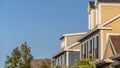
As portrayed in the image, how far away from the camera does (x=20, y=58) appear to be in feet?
269

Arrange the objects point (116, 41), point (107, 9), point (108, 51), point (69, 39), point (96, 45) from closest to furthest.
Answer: point (116, 41)
point (108, 51)
point (96, 45)
point (107, 9)
point (69, 39)

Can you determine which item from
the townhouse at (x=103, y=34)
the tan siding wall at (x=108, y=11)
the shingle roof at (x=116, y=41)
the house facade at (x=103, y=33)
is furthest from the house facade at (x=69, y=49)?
the shingle roof at (x=116, y=41)

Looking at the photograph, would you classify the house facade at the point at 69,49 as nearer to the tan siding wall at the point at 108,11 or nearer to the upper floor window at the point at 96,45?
the upper floor window at the point at 96,45

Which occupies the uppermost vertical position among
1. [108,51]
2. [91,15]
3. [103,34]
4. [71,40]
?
[91,15]

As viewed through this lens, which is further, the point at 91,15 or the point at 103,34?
the point at 91,15

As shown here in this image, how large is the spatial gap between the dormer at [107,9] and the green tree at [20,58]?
30.6 m

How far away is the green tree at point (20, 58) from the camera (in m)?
80.6

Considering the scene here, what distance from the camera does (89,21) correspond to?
185 feet

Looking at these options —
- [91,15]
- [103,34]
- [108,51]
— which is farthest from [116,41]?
[91,15]

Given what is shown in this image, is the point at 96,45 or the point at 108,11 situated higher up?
the point at 108,11

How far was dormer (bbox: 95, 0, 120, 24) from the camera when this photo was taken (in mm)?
51562

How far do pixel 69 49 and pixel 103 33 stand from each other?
20736 mm

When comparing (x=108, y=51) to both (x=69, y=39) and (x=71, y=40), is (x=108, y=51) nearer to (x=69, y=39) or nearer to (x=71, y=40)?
(x=71, y=40)

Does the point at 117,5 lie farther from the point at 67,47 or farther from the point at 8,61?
the point at 8,61
